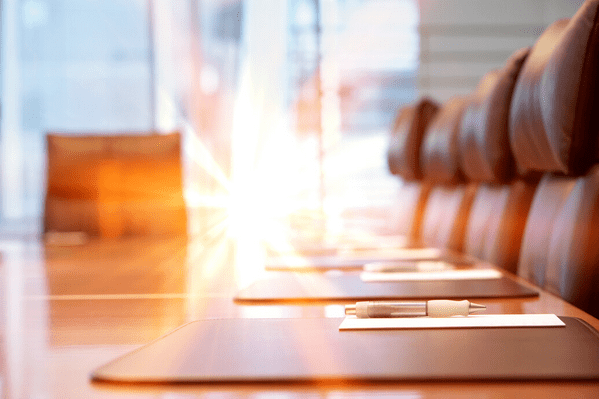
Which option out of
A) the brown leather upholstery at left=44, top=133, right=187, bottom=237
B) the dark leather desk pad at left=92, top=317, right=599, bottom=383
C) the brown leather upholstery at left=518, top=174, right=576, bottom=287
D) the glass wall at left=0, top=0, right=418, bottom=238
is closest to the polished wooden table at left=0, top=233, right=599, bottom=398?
the dark leather desk pad at left=92, top=317, right=599, bottom=383

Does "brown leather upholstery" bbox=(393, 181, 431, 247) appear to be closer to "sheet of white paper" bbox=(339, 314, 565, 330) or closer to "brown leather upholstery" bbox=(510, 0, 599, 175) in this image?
"brown leather upholstery" bbox=(510, 0, 599, 175)

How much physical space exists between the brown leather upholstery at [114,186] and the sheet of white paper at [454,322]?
206 cm

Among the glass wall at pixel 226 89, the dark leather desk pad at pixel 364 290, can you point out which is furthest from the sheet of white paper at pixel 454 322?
the glass wall at pixel 226 89

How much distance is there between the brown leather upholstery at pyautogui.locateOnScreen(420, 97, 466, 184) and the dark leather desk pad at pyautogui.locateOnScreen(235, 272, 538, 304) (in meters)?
1.20

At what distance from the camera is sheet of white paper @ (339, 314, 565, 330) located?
568 millimetres

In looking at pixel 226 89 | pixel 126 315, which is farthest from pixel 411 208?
pixel 226 89

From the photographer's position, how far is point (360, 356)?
478 mm

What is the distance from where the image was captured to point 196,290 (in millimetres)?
926

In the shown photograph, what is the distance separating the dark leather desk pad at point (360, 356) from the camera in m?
0.43

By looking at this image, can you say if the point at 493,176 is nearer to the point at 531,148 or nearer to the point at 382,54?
the point at 531,148

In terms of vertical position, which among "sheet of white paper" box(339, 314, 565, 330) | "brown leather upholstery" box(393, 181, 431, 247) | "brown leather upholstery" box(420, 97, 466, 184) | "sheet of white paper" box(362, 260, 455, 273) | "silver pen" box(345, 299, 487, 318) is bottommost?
"brown leather upholstery" box(393, 181, 431, 247)

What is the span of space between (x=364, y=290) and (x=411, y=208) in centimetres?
207

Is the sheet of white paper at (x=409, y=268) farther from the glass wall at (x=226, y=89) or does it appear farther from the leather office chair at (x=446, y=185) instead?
the glass wall at (x=226, y=89)

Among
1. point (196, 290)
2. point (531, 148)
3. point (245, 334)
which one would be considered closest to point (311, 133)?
point (531, 148)
